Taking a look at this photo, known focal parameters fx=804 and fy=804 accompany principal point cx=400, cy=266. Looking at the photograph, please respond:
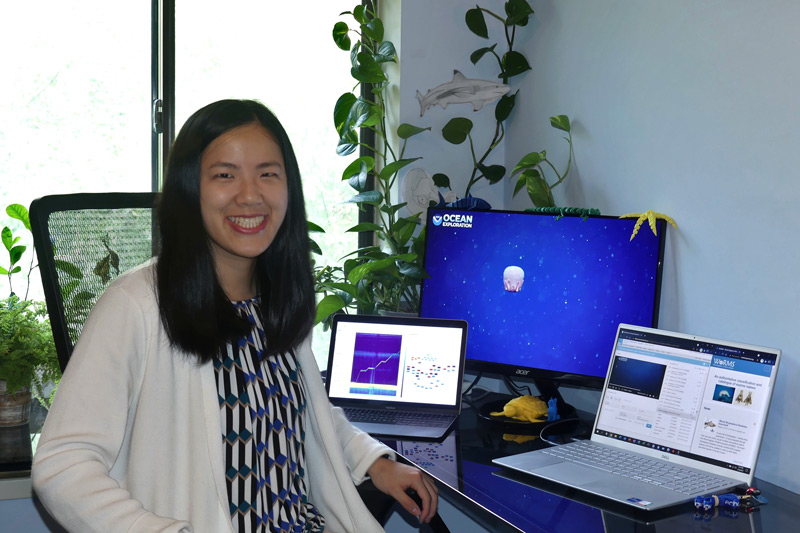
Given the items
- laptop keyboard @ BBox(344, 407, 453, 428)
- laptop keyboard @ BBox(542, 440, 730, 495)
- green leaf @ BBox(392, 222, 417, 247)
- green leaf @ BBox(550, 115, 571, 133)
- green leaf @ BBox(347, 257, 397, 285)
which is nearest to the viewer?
laptop keyboard @ BBox(542, 440, 730, 495)

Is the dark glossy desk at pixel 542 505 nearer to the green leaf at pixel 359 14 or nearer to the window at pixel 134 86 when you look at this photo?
the window at pixel 134 86

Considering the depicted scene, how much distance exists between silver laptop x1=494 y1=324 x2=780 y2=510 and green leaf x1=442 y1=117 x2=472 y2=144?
35.4 inches

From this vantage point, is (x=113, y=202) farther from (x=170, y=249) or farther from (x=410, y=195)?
(x=410, y=195)

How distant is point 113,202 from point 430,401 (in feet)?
2.78

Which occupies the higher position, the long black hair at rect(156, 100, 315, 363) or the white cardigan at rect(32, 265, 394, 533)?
the long black hair at rect(156, 100, 315, 363)

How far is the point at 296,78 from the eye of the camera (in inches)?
101

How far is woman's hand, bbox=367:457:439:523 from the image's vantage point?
144 centimetres

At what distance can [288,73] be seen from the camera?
255cm

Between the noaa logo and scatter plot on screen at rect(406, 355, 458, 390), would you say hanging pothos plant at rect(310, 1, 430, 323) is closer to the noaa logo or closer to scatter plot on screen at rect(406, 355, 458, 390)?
the noaa logo

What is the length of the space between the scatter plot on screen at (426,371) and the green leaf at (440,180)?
2.14ft

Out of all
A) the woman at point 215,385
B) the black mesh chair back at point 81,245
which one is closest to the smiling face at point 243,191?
the woman at point 215,385

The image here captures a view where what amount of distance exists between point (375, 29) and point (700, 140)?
104 centimetres

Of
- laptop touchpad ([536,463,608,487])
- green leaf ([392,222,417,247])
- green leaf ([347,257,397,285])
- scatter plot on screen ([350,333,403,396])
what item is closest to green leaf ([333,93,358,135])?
green leaf ([392,222,417,247])

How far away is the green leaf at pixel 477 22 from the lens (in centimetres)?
234
